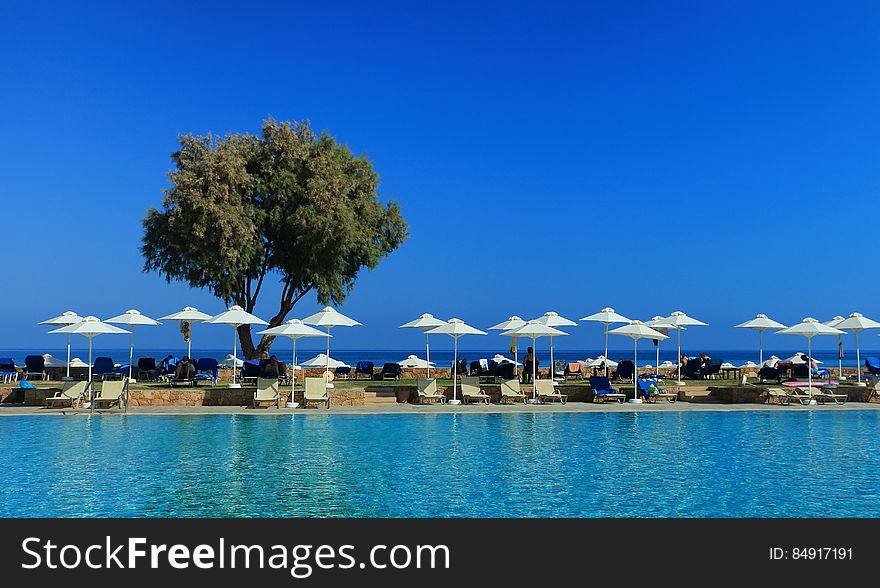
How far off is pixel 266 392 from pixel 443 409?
5095 mm

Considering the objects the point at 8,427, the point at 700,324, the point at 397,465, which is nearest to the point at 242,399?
the point at 8,427

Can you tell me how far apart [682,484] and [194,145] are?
23060 millimetres

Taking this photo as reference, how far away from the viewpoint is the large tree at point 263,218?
86.1 feet

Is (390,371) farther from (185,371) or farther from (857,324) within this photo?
(857,324)

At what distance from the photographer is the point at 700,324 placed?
2583 cm

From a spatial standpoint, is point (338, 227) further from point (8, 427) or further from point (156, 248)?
point (8, 427)

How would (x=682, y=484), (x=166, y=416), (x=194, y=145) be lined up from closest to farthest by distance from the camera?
(x=682, y=484) → (x=166, y=416) → (x=194, y=145)

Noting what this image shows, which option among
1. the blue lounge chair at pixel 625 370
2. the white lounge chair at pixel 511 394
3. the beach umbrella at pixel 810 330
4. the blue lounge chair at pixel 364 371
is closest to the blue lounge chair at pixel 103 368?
the blue lounge chair at pixel 364 371

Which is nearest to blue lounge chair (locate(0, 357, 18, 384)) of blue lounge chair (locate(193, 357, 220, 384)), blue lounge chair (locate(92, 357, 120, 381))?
blue lounge chair (locate(92, 357, 120, 381))

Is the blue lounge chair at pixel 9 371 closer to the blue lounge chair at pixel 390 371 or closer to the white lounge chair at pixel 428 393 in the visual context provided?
the blue lounge chair at pixel 390 371

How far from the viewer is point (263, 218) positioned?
27.7 meters

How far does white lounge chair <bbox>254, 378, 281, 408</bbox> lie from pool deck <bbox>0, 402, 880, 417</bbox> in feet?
0.94

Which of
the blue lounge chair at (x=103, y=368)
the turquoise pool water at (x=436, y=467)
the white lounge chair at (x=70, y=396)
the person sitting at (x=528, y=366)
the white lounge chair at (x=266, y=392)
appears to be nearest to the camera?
the turquoise pool water at (x=436, y=467)

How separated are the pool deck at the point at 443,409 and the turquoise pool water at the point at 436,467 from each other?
0.86 m
